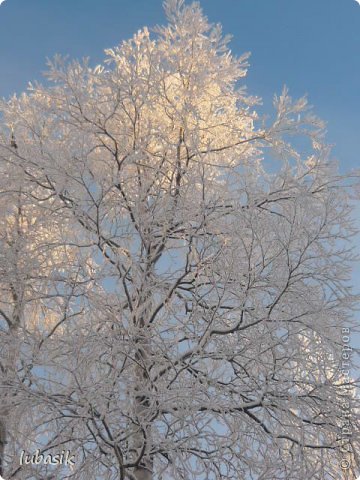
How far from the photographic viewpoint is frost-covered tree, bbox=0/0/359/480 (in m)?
5.41

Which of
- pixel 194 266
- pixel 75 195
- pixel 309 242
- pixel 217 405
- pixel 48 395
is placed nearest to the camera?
pixel 217 405

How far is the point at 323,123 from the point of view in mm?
7766

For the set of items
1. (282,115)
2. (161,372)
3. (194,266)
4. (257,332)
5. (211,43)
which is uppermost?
(211,43)

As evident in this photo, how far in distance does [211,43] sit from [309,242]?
3260mm

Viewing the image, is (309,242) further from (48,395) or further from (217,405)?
(48,395)

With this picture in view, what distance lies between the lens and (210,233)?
6457 millimetres

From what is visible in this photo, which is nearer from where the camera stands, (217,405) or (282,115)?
(217,405)

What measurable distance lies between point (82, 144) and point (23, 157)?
0.92 meters

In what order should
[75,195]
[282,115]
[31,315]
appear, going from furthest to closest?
1. [31,315]
2. [282,115]
3. [75,195]

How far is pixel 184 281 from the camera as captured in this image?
7227 millimetres

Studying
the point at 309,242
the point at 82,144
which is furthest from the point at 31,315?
the point at 309,242

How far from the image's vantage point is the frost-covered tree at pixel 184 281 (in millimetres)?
5410

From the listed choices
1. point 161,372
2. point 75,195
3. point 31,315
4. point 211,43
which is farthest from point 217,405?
point 31,315

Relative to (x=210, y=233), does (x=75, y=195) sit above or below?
above
